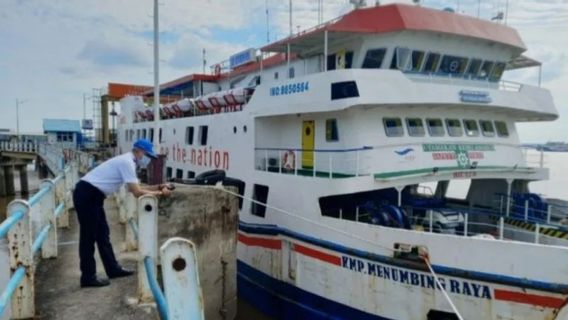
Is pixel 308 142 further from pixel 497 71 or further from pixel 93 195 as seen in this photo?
pixel 93 195

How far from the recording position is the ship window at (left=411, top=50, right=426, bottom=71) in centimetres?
993

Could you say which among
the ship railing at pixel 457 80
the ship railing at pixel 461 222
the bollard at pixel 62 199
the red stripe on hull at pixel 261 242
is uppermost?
the ship railing at pixel 457 80

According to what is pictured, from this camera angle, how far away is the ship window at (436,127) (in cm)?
967

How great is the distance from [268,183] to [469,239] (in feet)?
15.6

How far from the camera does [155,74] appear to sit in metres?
13.5

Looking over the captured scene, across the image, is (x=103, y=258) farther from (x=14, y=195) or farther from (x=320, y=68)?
(x=14, y=195)

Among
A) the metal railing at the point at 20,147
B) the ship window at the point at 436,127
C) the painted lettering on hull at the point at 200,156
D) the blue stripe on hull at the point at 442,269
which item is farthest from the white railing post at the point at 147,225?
the metal railing at the point at 20,147

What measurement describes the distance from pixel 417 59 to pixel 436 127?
1628 mm

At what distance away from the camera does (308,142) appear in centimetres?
1016

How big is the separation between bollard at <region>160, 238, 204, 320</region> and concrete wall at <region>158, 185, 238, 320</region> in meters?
4.12

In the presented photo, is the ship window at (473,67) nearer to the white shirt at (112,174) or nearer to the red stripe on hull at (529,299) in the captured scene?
the red stripe on hull at (529,299)

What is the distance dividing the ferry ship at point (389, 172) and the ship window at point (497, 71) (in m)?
0.04

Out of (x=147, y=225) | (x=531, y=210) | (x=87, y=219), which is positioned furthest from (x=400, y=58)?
(x=147, y=225)

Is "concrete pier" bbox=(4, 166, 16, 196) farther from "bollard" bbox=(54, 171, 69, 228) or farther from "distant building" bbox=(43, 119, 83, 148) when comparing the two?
"bollard" bbox=(54, 171, 69, 228)
